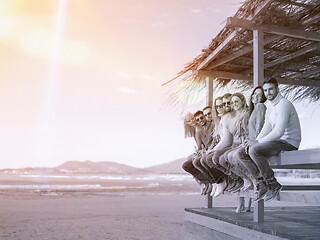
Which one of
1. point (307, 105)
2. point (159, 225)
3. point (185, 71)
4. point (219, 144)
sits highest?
point (185, 71)

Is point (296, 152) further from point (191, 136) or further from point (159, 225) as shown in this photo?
point (159, 225)

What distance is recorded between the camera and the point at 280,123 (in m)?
4.48

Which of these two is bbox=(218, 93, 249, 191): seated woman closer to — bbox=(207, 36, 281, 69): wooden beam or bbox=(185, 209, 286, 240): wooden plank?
bbox=(185, 209, 286, 240): wooden plank

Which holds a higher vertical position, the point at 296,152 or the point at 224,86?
the point at 224,86

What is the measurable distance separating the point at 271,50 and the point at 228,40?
3.25 ft

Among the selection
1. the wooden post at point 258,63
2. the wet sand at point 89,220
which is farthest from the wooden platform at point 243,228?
the wet sand at point 89,220

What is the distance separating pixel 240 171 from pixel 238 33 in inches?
92.3

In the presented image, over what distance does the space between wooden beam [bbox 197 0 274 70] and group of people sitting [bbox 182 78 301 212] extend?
111 centimetres

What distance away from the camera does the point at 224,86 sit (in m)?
8.35

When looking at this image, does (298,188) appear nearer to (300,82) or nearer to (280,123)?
(280,123)

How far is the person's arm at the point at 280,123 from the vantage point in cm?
447

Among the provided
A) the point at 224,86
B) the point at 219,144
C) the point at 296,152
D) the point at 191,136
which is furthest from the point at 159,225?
the point at 296,152

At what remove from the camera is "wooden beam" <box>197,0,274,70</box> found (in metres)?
5.67

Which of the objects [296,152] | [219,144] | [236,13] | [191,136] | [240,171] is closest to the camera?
[296,152]
